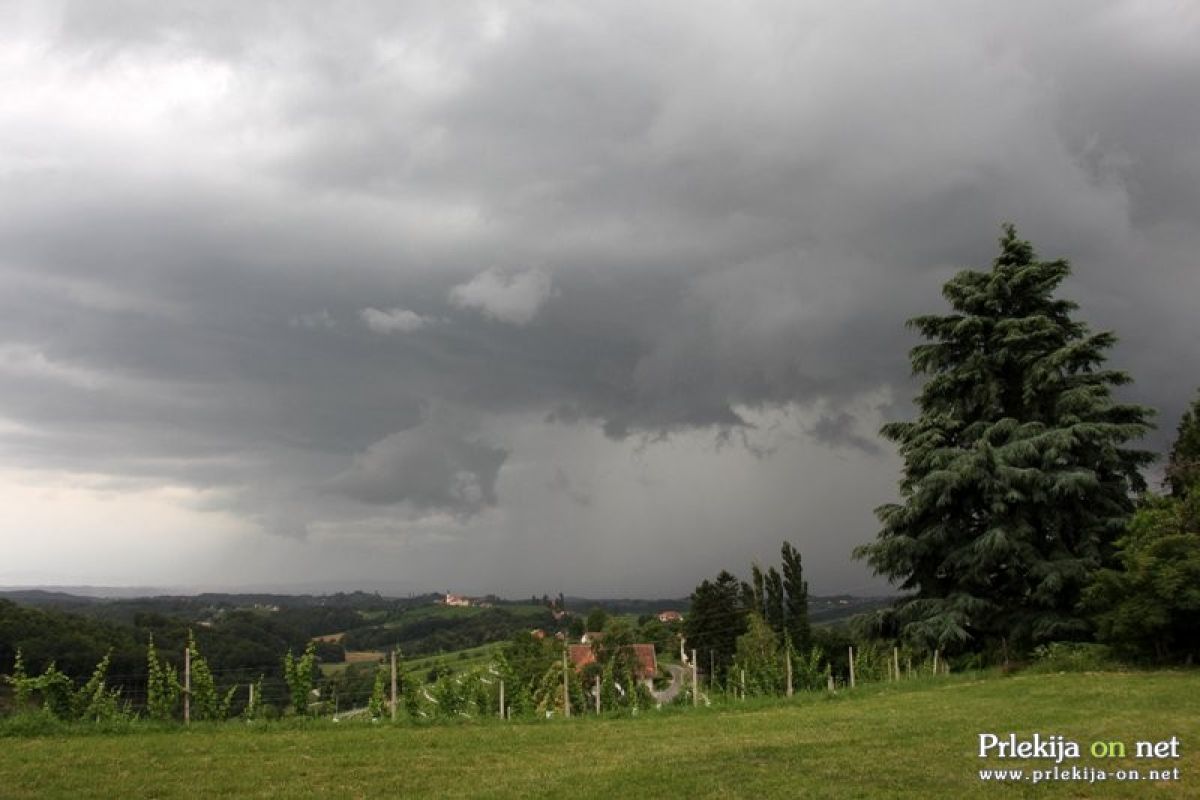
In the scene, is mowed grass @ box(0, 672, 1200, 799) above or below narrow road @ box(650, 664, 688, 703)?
above

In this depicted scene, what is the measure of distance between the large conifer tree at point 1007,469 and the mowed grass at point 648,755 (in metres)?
9.53

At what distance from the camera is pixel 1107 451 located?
99.7 feet

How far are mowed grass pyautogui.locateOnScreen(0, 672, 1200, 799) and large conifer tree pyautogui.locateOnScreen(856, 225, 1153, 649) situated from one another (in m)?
9.53

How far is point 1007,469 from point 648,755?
21.1 metres

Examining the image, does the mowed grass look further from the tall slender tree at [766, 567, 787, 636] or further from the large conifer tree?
the tall slender tree at [766, 567, 787, 636]

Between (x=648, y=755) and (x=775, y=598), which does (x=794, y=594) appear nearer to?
(x=775, y=598)

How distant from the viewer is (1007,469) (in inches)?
1172

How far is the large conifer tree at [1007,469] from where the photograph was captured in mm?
29688

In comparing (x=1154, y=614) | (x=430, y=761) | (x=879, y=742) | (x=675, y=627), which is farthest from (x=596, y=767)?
(x=675, y=627)

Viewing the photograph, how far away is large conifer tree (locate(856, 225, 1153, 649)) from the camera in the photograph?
2969cm

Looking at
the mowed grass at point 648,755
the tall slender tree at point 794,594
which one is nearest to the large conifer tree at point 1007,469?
the mowed grass at point 648,755

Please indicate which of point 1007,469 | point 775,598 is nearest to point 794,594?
point 775,598

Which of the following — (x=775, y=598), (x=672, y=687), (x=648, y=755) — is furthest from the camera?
(x=775, y=598)

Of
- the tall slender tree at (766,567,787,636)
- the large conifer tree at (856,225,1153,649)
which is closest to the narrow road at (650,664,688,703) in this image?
the tall slender tree at (766,567,787,636)
